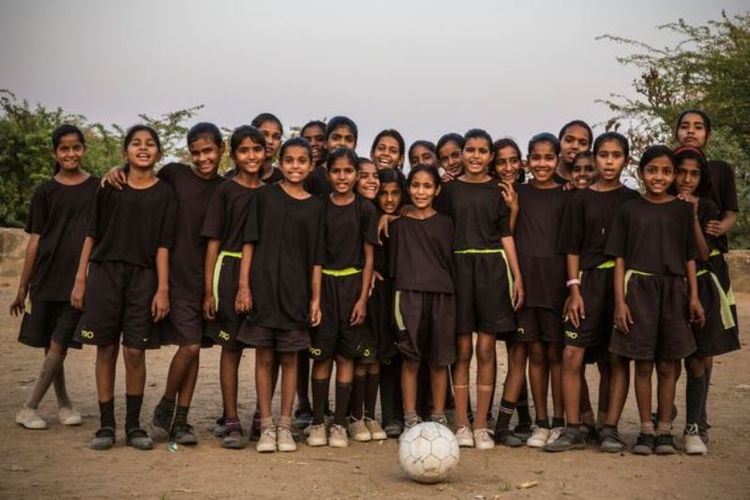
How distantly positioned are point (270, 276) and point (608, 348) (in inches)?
82.8

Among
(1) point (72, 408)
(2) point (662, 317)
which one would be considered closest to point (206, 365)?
(1) point (72, 408)

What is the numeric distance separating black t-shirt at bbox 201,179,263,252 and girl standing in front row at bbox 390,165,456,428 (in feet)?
3.17

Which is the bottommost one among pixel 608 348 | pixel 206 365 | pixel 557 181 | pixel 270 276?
pixel 206 365

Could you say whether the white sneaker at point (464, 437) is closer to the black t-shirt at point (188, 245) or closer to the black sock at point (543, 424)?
the black sock at point (543, 424)

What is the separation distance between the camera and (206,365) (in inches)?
372

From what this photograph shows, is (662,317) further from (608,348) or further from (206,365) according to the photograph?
(206,365)

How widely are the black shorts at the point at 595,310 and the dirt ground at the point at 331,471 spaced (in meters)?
0.69

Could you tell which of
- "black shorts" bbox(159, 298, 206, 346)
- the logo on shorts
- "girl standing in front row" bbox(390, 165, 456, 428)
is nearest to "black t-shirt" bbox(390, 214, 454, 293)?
"girl standing in front row" bbox(390, 165, 456, 428)

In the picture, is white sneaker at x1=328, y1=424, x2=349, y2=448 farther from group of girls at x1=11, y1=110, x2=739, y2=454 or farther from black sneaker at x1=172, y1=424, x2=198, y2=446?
black sneaker at x1=172, y1=424, x2=198, y2=446

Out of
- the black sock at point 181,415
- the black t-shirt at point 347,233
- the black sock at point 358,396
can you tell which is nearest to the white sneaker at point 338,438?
the black sock at point 358,396

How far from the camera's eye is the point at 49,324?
653 cm

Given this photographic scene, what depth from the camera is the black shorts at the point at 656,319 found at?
5.77 meters

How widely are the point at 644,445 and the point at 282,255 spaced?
8.08 ft

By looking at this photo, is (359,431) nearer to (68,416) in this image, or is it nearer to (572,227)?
(572,227)
